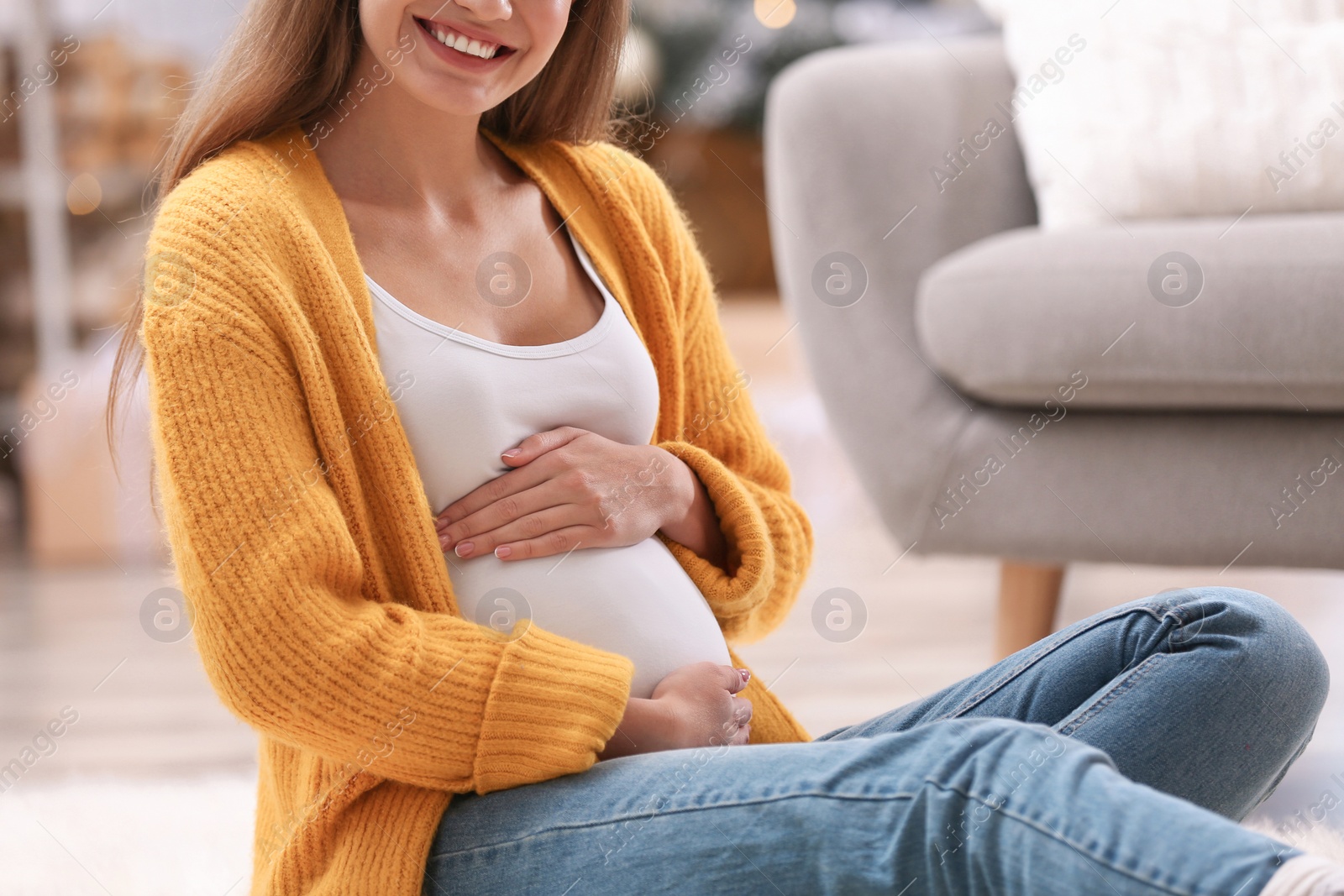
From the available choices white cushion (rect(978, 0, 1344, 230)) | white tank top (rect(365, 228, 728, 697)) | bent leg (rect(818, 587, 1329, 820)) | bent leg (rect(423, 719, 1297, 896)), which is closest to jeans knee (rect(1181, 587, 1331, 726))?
bent leg (rect(818, 587, 1329, 820))

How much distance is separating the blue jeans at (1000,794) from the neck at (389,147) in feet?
1.42

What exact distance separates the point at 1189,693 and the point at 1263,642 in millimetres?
63

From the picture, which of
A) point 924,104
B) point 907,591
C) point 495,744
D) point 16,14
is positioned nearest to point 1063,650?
point 495,744

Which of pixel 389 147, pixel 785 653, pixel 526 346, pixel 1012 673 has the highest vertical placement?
pixel 389 147

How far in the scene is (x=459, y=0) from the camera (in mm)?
836

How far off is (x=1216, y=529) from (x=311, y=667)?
3.14 feet

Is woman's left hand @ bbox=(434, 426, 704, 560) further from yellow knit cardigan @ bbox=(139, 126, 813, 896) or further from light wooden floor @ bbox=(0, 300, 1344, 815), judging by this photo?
light wooden floor @ bbox=(0, 300, 1344, 815)

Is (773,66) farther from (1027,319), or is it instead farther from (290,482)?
(290,482)

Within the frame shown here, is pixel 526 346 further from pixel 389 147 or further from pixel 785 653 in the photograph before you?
pixel 785 653

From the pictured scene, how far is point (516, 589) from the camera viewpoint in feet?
2.76

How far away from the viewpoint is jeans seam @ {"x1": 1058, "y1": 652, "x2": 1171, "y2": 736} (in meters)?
0.84

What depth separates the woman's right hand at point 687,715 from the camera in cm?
81

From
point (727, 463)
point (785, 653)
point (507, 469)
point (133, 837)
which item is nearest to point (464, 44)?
point (507, 469)

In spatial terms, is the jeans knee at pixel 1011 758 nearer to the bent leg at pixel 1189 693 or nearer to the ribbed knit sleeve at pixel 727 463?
the bent leg at pixel 1189 693
